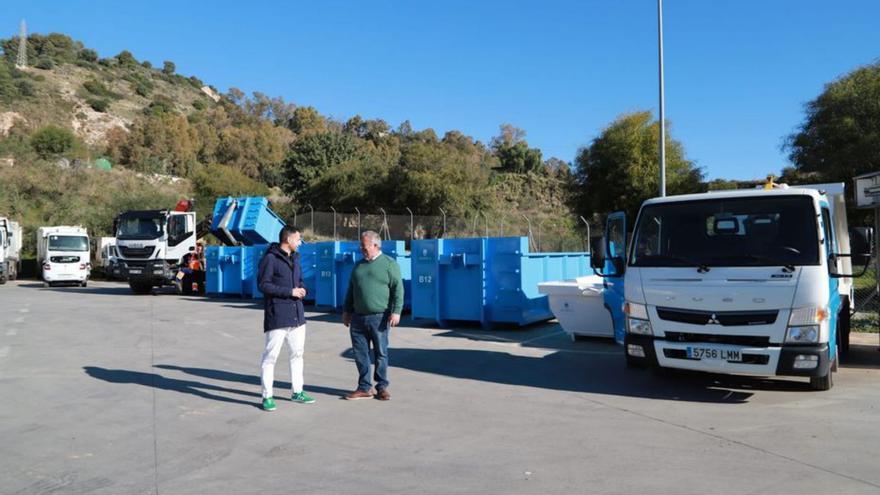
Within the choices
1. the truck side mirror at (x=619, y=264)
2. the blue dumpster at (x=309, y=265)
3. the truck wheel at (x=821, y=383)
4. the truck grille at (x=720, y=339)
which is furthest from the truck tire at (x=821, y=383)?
the blue dumpster at (x=309, y=265)

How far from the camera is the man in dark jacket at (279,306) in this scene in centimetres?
683

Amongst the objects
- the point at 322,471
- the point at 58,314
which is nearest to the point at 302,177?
the point at 58,314

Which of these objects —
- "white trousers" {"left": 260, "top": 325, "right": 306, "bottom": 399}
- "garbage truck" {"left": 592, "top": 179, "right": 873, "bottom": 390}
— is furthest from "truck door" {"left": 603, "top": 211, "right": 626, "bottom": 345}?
"white trousers" {"left": 260, "top": 325, "right": 306, "bottom": 399}

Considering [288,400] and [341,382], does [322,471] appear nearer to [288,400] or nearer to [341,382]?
[288,400]

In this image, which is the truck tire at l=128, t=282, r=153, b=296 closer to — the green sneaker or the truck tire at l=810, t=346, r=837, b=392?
the green sneaker

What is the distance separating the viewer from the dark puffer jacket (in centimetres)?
681

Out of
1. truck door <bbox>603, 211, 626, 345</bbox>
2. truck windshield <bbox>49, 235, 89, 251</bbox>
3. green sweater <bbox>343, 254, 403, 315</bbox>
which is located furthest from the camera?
truck windshield <bbox>49, 235, 89, 251</bbox>

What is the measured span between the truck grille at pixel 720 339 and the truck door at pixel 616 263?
0.77m

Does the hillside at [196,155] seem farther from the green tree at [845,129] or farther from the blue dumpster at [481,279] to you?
the blue dumpster at [481,279]

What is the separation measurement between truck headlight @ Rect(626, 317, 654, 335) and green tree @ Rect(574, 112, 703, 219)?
23.6 m

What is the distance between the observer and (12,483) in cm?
482

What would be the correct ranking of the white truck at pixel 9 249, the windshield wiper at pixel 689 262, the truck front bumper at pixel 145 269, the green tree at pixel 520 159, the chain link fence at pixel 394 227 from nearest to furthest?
the windshield wiper at pixel 689 262, the truck front bumper at pixel 145 269, the white truck at pixel 9 249, the chain link fence at pixel 394 227, the green tree at pixel 520 159

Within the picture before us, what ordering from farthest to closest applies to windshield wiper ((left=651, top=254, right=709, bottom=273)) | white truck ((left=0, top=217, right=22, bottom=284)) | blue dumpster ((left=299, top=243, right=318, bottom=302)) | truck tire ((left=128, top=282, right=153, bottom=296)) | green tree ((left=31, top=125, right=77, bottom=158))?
1. green tree ((left=31, top=125, right=77, bottom=158))
2. white truck ((left=0, top=217, right=22, bottom=284))
3. truck tire ((left=128, top=282, right=153, bottom=296))
4. blue dumpster ((left=299, top=243, right=318, bottom=302))
5. windshield wiper ((left=651, top=254, right=709, bottom=273))

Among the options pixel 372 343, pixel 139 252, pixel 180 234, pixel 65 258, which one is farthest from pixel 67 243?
pixel 372 343
